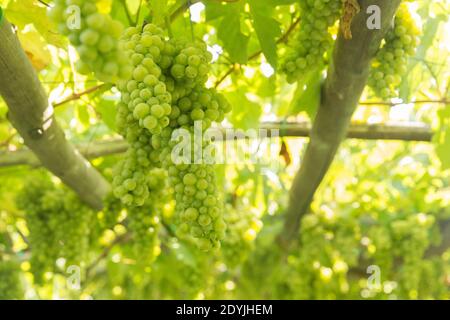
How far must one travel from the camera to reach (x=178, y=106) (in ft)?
3.43

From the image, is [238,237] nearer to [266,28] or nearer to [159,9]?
[266,28]

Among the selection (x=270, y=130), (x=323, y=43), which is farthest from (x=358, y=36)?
(x=270, y=130)

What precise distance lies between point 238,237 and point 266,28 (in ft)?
3.84

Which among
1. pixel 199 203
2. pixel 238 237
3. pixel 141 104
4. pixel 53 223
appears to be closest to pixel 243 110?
pixel 238 237

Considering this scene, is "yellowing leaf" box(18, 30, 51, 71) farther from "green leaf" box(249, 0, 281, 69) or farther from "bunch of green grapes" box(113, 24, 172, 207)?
"green leaf" box(249, 0, 281, 69)

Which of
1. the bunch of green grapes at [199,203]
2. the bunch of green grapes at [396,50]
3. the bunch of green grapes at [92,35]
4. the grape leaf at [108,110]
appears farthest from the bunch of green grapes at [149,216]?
the bunch of green grapes at [92,35]

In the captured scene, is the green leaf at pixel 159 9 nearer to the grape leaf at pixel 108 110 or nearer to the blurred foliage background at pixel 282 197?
the blurred foliage background at pixel 282 197

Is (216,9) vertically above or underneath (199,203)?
above

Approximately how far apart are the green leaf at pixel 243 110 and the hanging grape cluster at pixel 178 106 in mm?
866

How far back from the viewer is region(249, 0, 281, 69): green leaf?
1.31 meters

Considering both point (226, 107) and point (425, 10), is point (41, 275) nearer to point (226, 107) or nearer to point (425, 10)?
point (226, 107)

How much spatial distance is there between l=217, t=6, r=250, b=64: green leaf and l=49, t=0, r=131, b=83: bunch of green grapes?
82 cm

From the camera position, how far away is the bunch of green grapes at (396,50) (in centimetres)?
129
